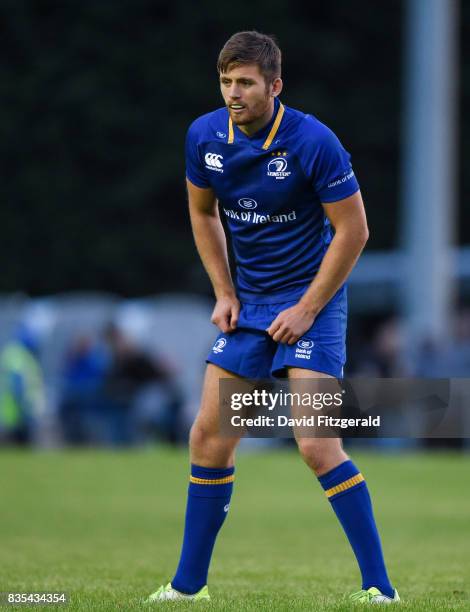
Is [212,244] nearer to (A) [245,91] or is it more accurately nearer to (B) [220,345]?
(B) [220,345]

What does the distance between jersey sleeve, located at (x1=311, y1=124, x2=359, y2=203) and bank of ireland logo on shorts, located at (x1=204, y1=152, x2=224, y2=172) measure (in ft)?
1.33

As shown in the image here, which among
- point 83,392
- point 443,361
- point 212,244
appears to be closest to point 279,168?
point 212,244

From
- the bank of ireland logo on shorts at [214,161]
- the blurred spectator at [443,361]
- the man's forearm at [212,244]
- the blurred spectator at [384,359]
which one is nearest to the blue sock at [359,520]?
the man's forearm at [212,244]

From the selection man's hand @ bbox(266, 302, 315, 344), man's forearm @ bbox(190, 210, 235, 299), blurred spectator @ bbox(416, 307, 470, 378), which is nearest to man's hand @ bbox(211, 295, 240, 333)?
man's forearm @ bbox(190, 210, 235, 299)

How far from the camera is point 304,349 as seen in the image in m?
6.13

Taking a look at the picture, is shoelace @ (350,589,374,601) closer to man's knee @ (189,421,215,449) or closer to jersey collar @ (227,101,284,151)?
man's knee @ (189,421,215,449)

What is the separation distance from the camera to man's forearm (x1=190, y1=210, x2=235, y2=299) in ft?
21.4

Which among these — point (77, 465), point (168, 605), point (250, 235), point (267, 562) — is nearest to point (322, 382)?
point (250, 235)

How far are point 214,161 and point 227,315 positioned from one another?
662 millimetres

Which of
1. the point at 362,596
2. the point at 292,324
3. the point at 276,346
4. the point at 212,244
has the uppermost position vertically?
the point at 212,244

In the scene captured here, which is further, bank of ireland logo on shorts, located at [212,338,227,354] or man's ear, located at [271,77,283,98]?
bank of ireland logo on shorts, located at [212,338,227,354]

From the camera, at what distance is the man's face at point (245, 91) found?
602 cm

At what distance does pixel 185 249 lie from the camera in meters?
31.5

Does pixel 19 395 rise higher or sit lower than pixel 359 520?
lower
